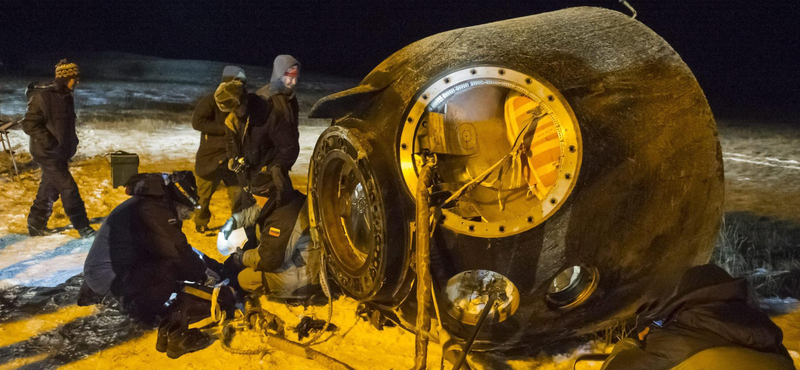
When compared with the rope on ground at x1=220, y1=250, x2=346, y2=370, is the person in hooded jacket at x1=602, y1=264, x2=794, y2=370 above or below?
above

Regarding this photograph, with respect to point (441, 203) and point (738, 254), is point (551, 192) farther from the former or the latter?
point (738, 254)

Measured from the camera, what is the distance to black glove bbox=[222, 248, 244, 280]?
16.7 ft

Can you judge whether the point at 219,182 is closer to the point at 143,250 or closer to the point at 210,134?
the point at 210,134

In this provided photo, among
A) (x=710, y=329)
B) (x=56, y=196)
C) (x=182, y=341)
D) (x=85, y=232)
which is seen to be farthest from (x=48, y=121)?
(x=710, y=329)

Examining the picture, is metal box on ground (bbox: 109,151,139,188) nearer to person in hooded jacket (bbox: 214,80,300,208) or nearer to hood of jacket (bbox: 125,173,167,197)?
person in hooded jacket (bbox: 214,80,300,208)

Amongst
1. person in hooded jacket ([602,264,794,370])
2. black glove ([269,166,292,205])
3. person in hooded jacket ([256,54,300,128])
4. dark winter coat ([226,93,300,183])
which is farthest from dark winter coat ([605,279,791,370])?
person in hooded jacket ([256,54,300,128])

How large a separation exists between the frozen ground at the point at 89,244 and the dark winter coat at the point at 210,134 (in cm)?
82

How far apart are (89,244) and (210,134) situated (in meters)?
1.67

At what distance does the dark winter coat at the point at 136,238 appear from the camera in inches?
164

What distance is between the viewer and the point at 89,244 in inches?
237

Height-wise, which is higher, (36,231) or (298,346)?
(298,346)

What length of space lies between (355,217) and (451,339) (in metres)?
1.21

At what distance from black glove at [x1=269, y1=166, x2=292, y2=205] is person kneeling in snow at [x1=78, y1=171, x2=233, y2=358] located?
660mm

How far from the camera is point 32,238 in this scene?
6.13m
